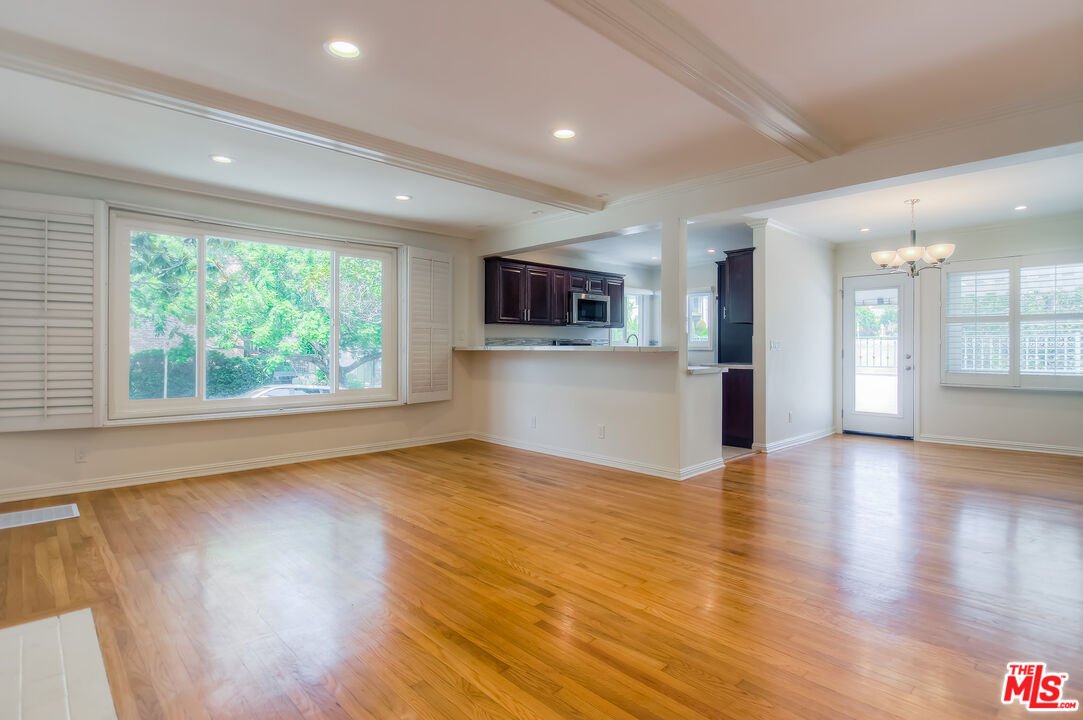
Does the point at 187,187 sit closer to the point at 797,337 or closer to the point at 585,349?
the point at 585,349

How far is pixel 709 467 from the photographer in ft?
17.0

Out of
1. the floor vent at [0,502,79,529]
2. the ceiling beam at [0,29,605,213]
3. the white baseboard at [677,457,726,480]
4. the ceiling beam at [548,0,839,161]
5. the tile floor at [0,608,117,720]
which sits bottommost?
the tile floor at [0,608,117,720]

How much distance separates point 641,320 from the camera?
378 inches

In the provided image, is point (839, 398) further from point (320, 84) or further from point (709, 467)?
point (320, 84)

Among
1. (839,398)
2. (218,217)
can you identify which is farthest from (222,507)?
(839,398)

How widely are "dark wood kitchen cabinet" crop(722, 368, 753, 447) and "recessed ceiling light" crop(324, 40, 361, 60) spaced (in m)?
5.14

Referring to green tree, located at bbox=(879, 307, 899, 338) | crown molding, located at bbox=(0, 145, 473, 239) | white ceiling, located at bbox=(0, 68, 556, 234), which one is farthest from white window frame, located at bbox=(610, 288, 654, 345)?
white ceiling, located at bbox=(0, 68, 556, 234)

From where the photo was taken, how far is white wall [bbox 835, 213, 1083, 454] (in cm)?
589

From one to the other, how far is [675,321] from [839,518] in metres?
1.97

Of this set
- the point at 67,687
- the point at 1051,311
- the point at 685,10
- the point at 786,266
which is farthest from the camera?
the point at 786,266

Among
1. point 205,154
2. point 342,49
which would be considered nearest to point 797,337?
point 342,49

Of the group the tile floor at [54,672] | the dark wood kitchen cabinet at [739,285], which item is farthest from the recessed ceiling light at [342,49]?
the dark wood kitchen cabinet at [739,285]

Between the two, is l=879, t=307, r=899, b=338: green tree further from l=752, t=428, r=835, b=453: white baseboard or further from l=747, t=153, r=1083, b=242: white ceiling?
l=752, t=428, r=835, b=453: white baseboard

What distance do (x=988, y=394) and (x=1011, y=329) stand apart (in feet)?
2.55
